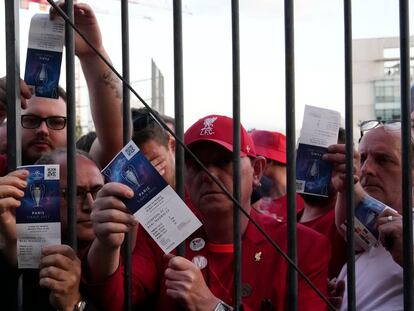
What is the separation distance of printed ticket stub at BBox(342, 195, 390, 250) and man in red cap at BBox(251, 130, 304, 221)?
1.27 metres

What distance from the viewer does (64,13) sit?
4.99ft

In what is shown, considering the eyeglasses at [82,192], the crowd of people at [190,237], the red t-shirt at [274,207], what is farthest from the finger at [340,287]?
the red t-shirt at [274,207]

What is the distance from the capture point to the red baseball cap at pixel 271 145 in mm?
3529

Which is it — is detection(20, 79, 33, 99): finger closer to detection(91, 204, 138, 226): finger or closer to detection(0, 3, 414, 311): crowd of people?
detection(0, 3, 414, 311): crowd of people

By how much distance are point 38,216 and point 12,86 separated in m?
0.34

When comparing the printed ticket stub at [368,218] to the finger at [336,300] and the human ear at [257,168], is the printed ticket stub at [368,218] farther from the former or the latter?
the human ear at [257,168]

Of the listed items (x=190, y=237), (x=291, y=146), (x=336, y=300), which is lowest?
(x=336, y=300)

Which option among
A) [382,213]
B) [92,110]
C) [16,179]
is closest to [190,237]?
[92,110]

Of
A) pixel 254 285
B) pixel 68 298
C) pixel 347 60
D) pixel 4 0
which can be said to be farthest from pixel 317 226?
pixel 4 0

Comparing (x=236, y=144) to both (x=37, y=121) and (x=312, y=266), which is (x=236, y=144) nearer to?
(x=312, y=266)

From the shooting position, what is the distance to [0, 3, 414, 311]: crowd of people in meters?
1.53

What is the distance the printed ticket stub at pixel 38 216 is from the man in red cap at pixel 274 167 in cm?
187

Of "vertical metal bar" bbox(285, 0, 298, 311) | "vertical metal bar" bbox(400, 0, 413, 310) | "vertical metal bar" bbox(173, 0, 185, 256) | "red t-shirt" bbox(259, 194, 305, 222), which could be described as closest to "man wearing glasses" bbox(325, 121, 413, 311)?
"vertical metal bar" bbox(400, 0, 413, 310)

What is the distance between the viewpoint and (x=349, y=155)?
1581mm
